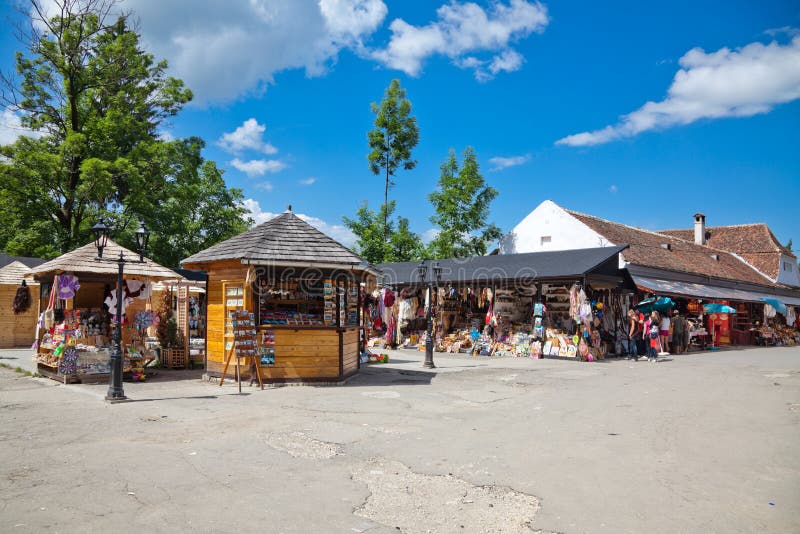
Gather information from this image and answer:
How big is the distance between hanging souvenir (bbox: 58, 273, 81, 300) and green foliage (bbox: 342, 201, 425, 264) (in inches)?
951

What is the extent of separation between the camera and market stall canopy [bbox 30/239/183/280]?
13.3 m

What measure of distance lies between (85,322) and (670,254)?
3109 cm

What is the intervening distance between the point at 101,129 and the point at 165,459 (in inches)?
1058

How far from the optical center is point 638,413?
980 centimetres

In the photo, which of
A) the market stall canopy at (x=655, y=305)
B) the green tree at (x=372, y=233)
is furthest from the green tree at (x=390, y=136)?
the market stall canopy at (x=655, y=305)

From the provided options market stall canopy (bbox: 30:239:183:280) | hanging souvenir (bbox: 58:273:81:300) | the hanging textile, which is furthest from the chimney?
hanging souvenir (bbox: 58:273:81:300)

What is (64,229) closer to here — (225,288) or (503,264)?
(225,288)

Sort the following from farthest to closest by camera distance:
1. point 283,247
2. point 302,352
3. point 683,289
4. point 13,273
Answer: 1. point 683,289
2. point 13,273
3. point 283,247
4. point 302,352

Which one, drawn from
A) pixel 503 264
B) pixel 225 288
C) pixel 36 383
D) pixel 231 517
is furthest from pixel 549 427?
pixel 503 264

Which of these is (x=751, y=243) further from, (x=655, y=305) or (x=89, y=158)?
(x=89, y=158)

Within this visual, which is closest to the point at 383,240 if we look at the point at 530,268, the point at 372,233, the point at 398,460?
the point at 372,233

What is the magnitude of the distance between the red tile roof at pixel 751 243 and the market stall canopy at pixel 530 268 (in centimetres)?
2930

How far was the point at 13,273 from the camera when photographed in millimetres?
24484

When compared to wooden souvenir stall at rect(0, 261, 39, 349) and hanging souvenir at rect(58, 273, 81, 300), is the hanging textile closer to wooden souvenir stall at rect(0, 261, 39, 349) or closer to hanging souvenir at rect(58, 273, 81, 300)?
hanging souvenir at rect(58, 273, 81, 300)
